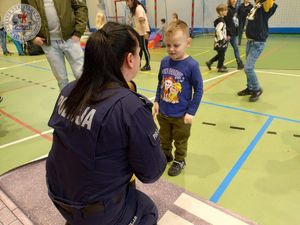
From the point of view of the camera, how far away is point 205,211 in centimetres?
204

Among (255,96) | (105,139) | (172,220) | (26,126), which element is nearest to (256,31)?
(255,96)

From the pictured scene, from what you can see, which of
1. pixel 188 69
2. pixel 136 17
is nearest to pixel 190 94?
pixel 188 69

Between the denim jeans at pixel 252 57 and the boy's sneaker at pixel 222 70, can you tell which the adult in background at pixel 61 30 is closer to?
the denim jeans at pixel 252 57

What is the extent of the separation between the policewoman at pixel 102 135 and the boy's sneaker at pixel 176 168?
123 cm

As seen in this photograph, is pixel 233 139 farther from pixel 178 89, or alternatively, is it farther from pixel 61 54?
pixel 61 54

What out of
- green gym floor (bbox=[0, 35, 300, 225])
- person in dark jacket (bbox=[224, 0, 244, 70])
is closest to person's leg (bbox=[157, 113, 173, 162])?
green gym floor (bbox=[0, 35, 300, 225])

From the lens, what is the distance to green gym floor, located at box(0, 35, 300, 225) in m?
2.18

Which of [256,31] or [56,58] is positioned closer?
[56,58]

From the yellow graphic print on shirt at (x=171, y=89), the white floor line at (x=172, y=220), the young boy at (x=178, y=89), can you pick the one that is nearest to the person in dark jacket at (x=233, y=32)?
the young boy at (x=178, y=89)

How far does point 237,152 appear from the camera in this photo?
2771 mm

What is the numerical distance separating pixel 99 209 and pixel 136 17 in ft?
17.5

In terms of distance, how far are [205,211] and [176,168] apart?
1.85ft

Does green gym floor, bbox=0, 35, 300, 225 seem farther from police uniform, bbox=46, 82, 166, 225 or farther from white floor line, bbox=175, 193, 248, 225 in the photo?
police uniform, bbox=46, 82, 166, 225

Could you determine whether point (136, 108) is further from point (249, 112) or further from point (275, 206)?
point (249, 112)
